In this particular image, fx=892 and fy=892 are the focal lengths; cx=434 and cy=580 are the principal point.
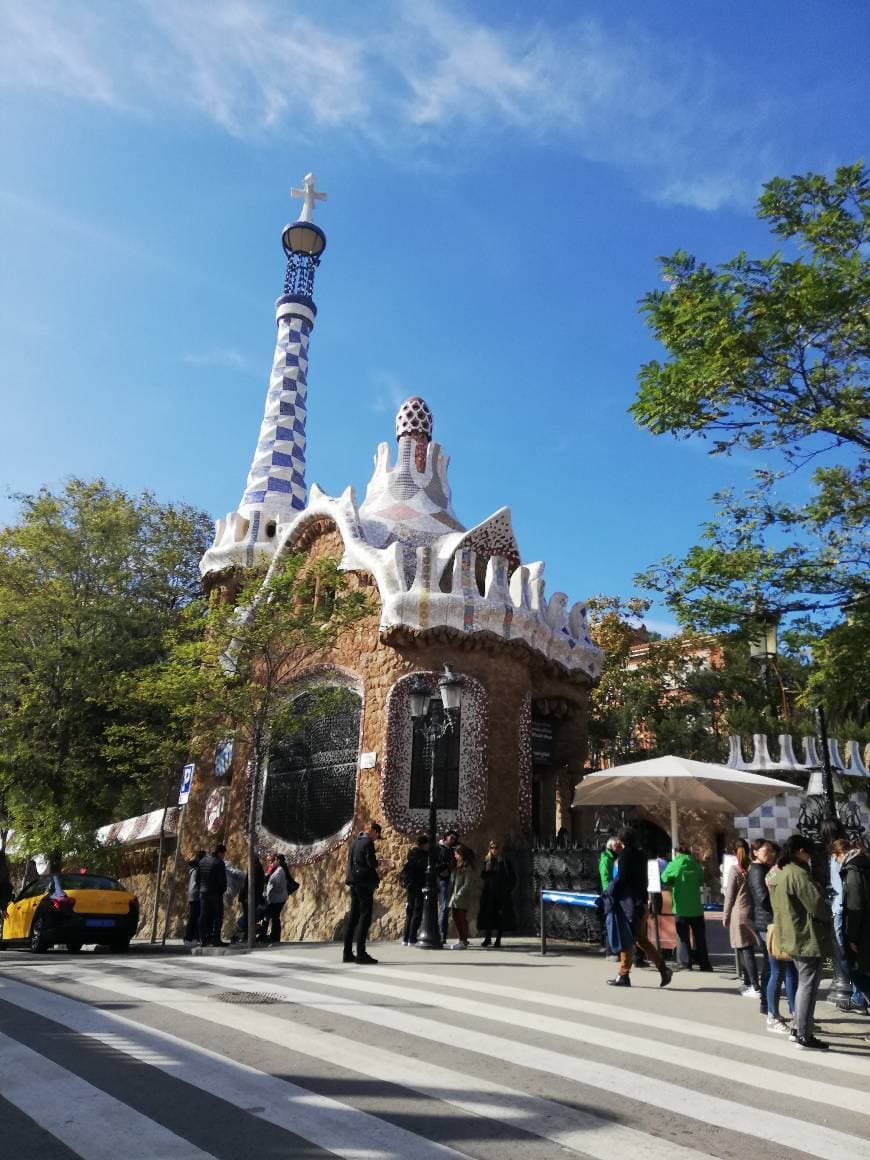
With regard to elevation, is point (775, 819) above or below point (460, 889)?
above

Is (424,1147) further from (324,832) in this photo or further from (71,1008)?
(324,832)

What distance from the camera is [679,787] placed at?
11.0 metres

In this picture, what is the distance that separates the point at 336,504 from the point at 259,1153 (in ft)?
46.6

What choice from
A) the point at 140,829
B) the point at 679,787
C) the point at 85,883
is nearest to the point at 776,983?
the point at 679,787

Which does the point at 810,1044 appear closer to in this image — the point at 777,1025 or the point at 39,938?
the point at 777,1025

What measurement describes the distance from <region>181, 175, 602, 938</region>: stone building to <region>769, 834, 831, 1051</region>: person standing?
858cm

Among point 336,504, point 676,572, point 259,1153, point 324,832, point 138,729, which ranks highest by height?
point 336,504

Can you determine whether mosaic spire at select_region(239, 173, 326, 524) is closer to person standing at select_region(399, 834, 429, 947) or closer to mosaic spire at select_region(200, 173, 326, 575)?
mosaic spire at select_region(200, 173, 326, 575)

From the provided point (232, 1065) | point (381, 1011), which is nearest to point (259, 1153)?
point (232, 1065)

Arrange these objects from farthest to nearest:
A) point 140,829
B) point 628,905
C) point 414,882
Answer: point 140,829
point 414,882
point 628,905

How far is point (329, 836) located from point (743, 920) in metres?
8.73

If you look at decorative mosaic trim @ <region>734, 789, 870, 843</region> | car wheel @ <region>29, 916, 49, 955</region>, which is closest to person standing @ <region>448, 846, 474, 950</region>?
car wheel @ <region>29, 916, 49, 955</region>

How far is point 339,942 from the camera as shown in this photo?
13000mm

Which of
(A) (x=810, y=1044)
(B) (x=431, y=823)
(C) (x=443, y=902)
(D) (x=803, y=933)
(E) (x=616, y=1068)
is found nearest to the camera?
(E) (x=616, y=1068)
